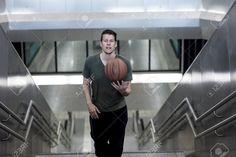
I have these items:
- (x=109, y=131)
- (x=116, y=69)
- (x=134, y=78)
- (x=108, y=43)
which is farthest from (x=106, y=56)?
(x=134, y=78)

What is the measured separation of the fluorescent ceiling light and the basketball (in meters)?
8.48

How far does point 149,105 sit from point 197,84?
7980mm

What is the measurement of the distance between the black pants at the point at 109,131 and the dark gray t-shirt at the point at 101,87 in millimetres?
73

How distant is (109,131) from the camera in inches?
183

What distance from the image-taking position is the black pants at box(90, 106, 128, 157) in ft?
14.9

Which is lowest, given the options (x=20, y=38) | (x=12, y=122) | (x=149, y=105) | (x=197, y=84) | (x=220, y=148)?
(x=220, y=148)

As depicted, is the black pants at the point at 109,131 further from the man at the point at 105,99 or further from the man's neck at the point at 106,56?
the man's neck at the point at 106,56

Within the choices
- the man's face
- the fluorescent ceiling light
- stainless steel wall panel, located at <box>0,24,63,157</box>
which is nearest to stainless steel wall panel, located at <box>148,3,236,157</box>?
the man's face

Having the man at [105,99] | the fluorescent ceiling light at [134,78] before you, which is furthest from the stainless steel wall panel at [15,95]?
the fluorescent ceiling light at [134,78]

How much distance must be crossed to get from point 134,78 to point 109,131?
27.5 feet

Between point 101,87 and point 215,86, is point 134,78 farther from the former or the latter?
point 101,87

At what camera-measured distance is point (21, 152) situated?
5199 mm

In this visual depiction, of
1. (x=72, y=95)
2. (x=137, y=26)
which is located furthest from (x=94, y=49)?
(x=137, y=26)

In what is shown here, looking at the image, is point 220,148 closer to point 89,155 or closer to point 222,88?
point 222,88
